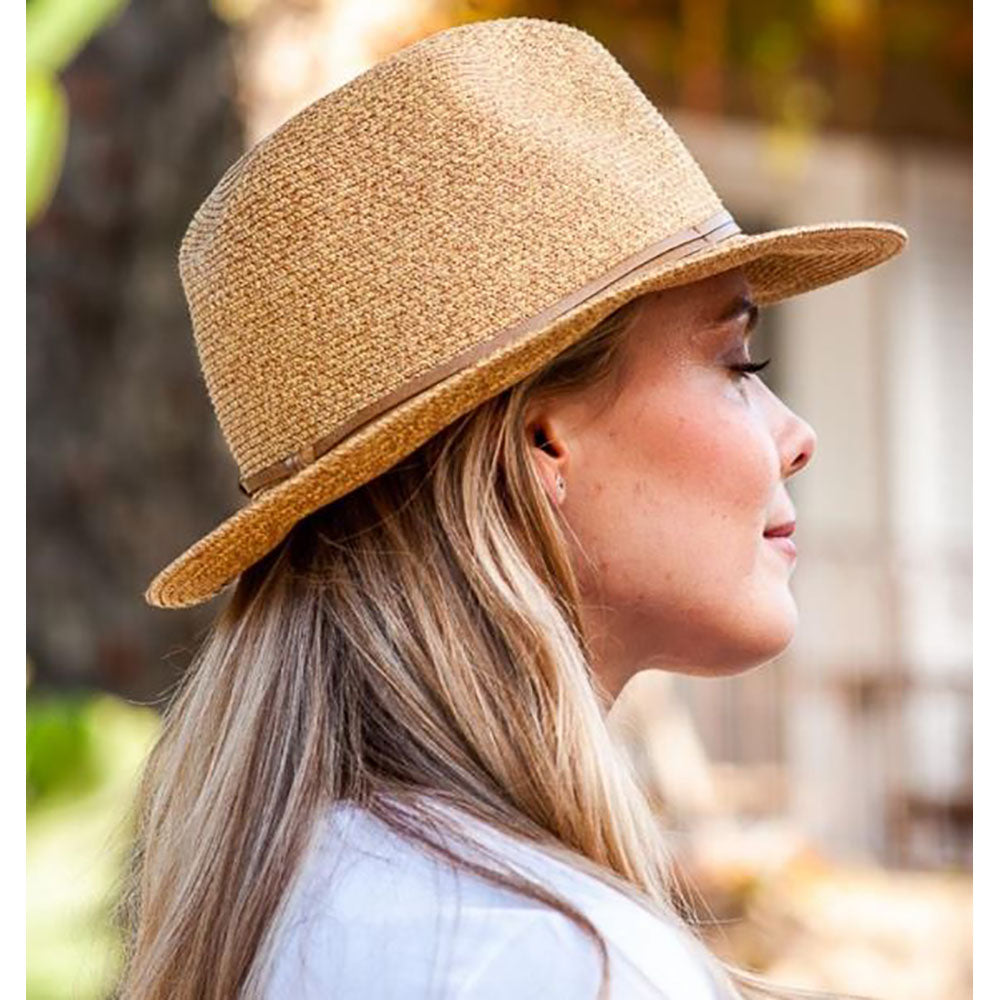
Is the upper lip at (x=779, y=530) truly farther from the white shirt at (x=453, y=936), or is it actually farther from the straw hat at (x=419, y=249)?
the white shirt at (x=453, y=936)

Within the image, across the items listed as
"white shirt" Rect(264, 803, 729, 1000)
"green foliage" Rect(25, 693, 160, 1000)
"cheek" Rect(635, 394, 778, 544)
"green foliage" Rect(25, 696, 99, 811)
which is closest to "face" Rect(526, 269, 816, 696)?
"cheek" Rect(635, 394, 778, 544)

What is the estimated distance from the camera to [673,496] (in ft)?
5.19

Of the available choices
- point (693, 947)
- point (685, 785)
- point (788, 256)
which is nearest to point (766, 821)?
point (685, 785)

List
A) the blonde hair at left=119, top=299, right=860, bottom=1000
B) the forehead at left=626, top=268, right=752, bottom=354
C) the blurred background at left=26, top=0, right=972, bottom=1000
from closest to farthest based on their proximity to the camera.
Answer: the blonde hair at left=119, top=299, right=860, bottom=1000
the forehead at left=626, top=268, right=752, bottom=354
the blurred background at left=26, top=0, right=972, bottom=1000

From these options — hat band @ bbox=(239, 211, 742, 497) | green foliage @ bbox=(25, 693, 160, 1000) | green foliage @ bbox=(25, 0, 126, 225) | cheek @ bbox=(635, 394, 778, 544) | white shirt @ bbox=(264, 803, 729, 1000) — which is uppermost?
green foliage @ bbox=(25, 0, 126, 225)

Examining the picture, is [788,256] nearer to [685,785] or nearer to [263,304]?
[263,304]

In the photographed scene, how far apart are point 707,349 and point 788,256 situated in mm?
292

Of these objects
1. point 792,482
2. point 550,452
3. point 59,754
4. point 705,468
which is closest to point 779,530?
point 705,468

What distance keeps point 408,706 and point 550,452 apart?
24 cm

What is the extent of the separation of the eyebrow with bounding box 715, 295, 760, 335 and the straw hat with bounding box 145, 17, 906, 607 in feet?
0.19

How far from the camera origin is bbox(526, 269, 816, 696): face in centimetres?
157

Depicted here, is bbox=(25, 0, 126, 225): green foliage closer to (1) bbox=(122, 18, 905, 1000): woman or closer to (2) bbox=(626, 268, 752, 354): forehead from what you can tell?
(1) bbox=(122, 18, 905, 1000): woman

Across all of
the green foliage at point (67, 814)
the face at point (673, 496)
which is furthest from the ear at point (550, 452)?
the green foliage at point (67, 814)

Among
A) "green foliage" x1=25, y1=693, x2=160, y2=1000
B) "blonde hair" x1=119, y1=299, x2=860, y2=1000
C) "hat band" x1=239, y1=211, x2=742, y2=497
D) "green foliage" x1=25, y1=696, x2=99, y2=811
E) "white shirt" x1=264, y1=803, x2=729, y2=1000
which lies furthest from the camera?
"green foliage" x1=25, y1=696, x2=99, y2=811
